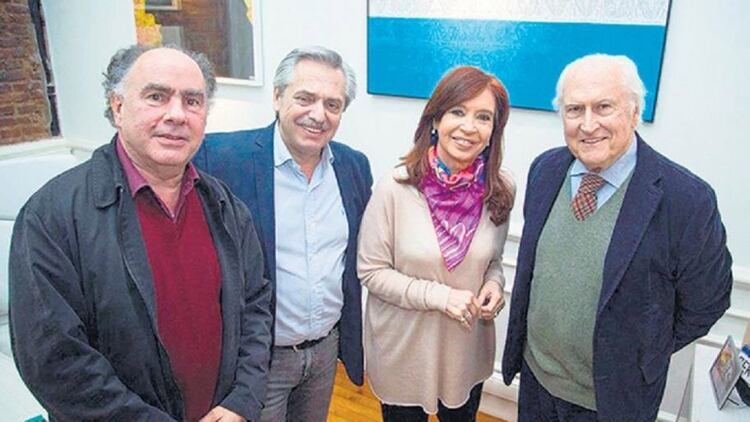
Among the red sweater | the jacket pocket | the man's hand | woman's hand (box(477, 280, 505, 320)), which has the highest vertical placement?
the red sweater

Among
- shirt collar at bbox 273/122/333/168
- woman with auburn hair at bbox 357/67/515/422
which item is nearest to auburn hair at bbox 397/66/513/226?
woman with auburn hair at bbox 357/67/515/422

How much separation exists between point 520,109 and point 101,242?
1705 millimetres

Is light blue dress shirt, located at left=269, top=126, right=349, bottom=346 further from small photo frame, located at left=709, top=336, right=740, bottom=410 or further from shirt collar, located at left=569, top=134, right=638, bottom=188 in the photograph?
small photo frame, located at left=709, top=336, right=740, bottom=410

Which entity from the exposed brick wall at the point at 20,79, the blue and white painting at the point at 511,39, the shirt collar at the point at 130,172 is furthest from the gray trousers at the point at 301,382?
the exposed brick wall at the point at 20,79

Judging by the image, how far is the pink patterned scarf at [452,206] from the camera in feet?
5.16

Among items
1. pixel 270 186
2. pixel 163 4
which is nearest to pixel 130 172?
pixel 270 186

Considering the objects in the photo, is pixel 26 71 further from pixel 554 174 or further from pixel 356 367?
pixel 554 174

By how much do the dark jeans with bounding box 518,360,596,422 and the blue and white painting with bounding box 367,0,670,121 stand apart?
1.08 meters

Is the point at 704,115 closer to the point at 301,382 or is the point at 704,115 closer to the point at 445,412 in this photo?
the point at 445,412

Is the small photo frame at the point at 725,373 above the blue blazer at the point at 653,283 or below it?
below

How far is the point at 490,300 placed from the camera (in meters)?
1.59

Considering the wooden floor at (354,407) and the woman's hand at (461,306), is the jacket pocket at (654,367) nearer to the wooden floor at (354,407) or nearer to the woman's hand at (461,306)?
the woman's hand at (461,306)

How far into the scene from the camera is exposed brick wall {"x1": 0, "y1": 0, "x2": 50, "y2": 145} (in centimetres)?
358

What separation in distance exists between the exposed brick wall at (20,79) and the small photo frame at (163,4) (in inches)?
44.0
